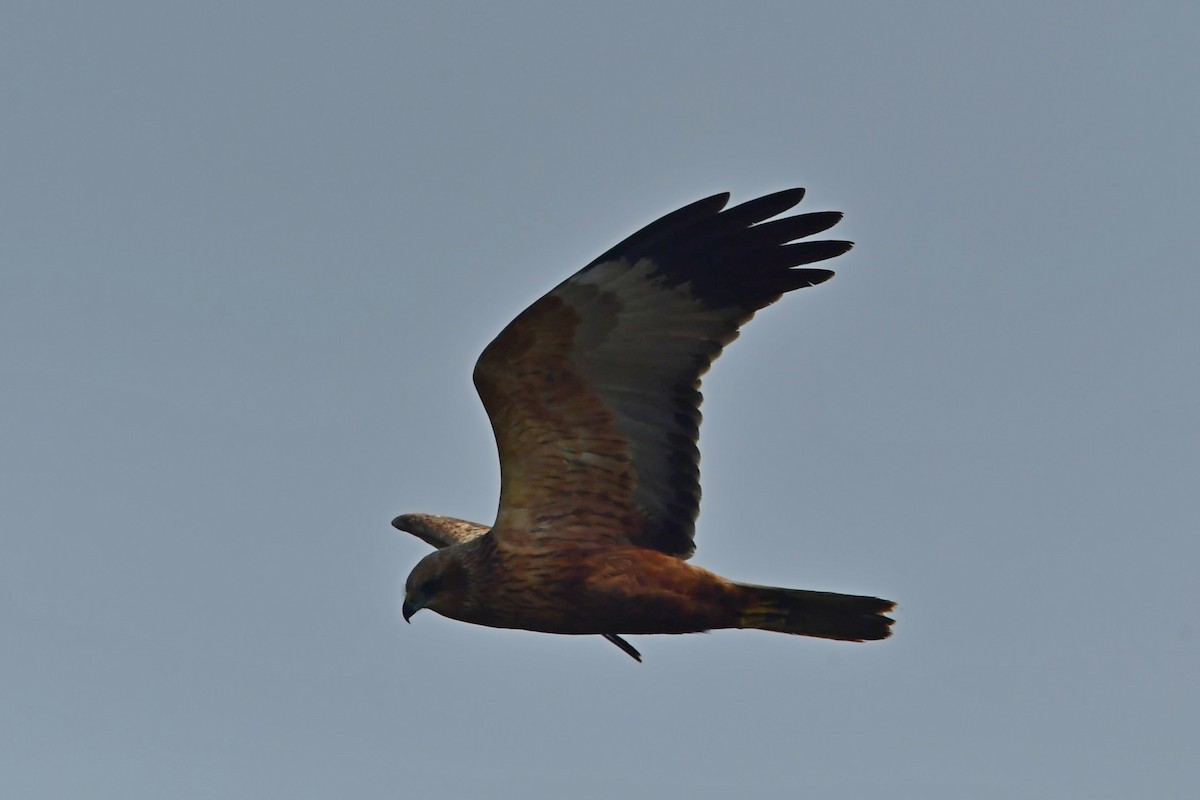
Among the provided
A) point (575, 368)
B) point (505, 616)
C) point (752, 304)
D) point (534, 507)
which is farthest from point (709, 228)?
point (505, 616)

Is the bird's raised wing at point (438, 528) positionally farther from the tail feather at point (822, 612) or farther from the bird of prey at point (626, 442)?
the tail feather at point (822, 612)

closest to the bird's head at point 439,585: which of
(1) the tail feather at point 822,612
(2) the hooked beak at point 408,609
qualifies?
(2) the hooked beak at point 408,609

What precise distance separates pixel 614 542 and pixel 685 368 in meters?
1.27

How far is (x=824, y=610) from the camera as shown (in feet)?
34.1

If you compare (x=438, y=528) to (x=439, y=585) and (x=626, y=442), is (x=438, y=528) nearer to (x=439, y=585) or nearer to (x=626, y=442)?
(x=439, y=585)

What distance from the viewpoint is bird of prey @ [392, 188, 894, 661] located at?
34.2ft

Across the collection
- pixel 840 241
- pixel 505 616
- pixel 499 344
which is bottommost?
pixel 505 616

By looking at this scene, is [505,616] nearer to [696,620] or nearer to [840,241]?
[696,620]

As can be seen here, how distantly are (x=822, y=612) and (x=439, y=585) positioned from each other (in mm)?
2547

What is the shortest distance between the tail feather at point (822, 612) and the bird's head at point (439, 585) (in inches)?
74.2

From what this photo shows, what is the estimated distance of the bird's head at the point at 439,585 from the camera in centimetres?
1075

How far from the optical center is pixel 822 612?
10398 mm

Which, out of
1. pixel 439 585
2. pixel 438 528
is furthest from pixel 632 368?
Result: pixel 438 528

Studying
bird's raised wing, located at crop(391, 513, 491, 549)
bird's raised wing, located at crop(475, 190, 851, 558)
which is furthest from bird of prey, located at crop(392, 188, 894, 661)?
bird's raised wing, located at crop(391, 513, 491, 549)
